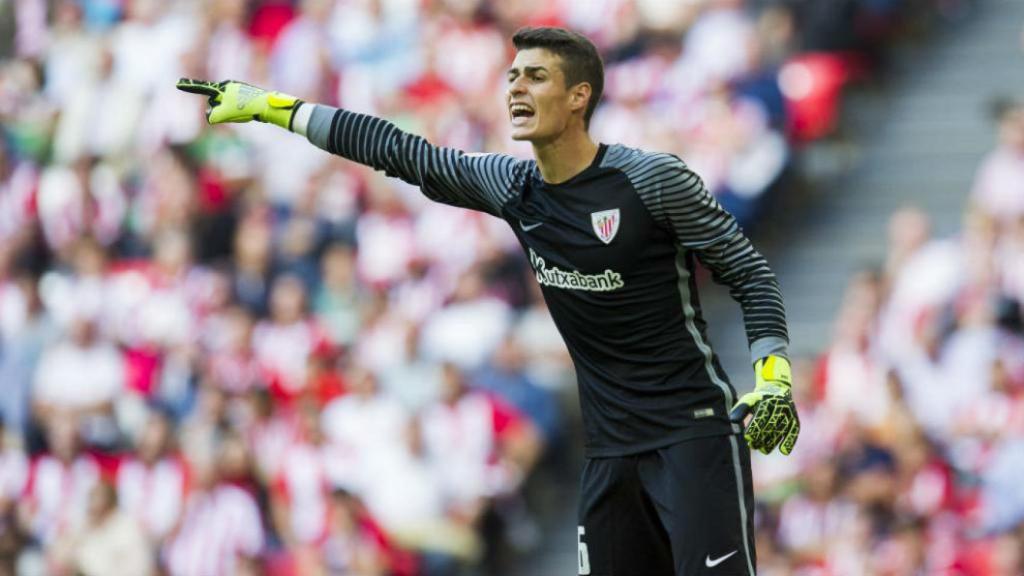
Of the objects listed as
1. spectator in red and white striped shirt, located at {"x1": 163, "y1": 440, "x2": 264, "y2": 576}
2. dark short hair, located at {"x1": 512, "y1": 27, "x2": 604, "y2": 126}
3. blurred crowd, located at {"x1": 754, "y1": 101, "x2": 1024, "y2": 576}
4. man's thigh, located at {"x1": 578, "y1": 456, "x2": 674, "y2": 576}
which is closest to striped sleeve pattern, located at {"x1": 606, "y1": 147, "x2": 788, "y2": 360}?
dark short hair, located at {"x1": 512, "y1": 27, "x2": 604, "y2": 126}

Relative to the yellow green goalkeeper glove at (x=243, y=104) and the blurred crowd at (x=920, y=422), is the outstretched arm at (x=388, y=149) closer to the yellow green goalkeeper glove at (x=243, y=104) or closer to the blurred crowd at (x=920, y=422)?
the yellow green goalkeeper glove at (x=243, y=104)

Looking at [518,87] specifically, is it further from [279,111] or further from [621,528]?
[621,528]

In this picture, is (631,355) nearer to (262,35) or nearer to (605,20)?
(605,20)

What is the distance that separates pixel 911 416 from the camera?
10.6 meters

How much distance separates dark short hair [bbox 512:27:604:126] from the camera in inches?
252

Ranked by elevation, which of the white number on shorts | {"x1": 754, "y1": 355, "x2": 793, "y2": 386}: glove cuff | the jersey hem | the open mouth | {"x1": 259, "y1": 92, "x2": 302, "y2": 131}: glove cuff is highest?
{"x1": 259, "y1": 92, "x2": 302, "y2": 131}: glove cuff

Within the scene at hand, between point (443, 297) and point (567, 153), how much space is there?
6.58 meters

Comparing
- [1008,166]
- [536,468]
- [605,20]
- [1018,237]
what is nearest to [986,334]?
[1018,237]

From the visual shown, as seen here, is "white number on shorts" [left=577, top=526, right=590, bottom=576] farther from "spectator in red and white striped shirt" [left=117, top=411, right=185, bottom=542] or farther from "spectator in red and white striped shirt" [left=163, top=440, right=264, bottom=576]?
"spectator in red and white striped shirt" [left=117, top=411, right=185, bottom=542]

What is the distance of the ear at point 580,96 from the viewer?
21.0ft

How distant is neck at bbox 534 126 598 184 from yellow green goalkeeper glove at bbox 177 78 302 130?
0.91 m

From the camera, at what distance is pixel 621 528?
6496 mm

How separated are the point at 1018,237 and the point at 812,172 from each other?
255cm

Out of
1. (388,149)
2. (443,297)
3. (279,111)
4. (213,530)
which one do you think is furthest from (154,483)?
(388,149)
